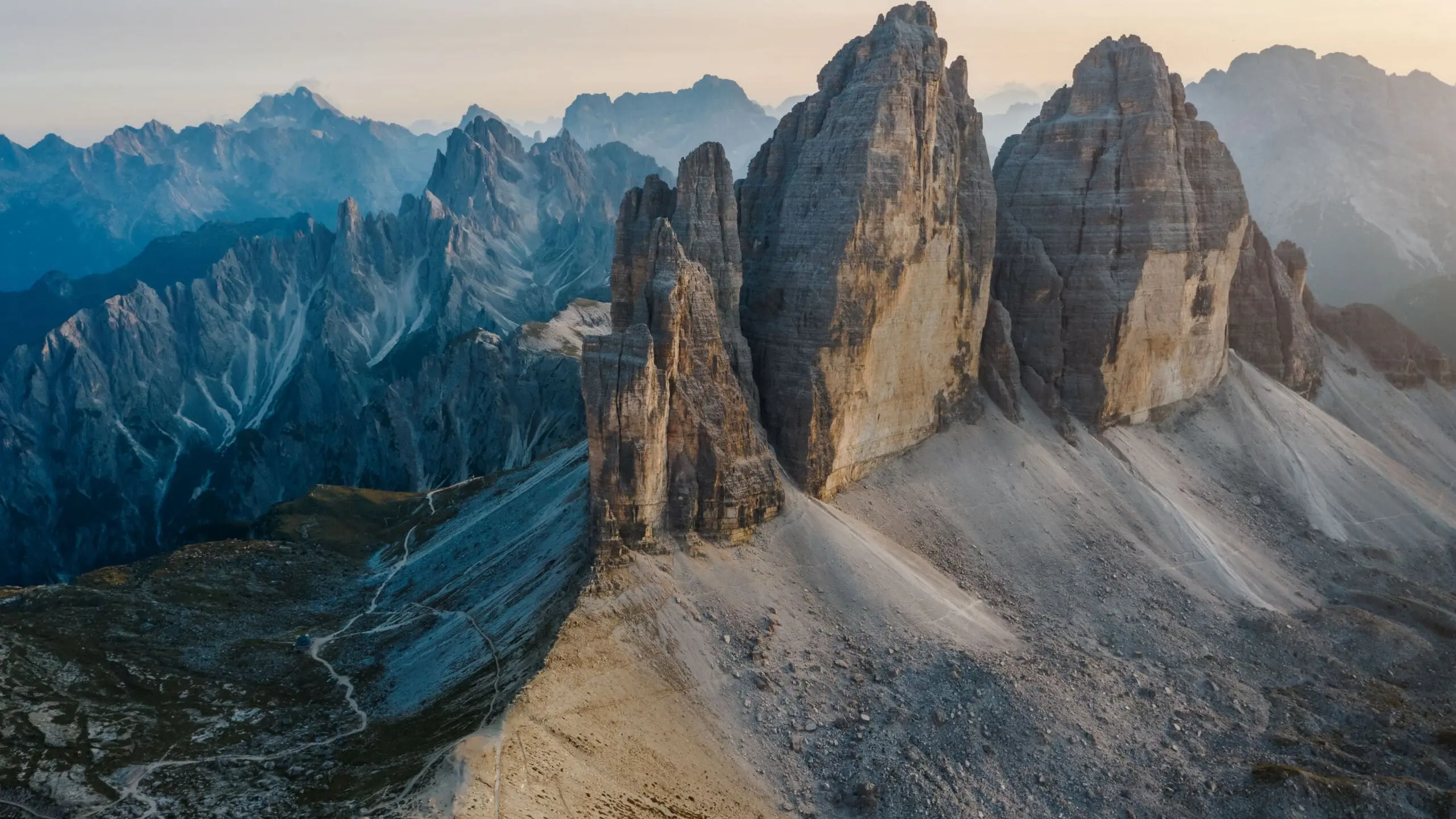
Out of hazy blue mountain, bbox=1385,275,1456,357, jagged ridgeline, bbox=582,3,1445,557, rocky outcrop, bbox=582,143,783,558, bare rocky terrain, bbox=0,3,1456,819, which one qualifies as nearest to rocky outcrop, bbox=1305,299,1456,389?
bare rocky terrain, bbox=0,3,1456,819

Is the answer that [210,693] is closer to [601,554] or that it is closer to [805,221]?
[601,554]

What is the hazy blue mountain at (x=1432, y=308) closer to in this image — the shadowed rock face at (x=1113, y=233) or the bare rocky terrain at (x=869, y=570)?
the bare rocky terrain at (x=869, y=570)

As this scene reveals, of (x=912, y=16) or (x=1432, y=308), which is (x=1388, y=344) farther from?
(x=912, y=16)

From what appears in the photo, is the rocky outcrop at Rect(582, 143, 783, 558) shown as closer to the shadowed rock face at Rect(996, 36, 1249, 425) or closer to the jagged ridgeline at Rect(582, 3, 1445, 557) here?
the jagged ridgeline at Rect(582, 3, 1445, 557)

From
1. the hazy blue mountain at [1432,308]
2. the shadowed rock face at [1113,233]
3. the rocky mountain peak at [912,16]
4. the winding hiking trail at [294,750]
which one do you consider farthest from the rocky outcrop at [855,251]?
the hazy blue mountain at [1432,308]

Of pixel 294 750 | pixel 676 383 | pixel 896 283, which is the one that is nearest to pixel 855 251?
pixel 896 283

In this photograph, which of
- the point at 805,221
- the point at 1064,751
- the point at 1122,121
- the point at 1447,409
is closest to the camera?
the point at 1064,751

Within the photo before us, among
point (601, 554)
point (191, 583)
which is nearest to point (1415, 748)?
point (601, 554)
